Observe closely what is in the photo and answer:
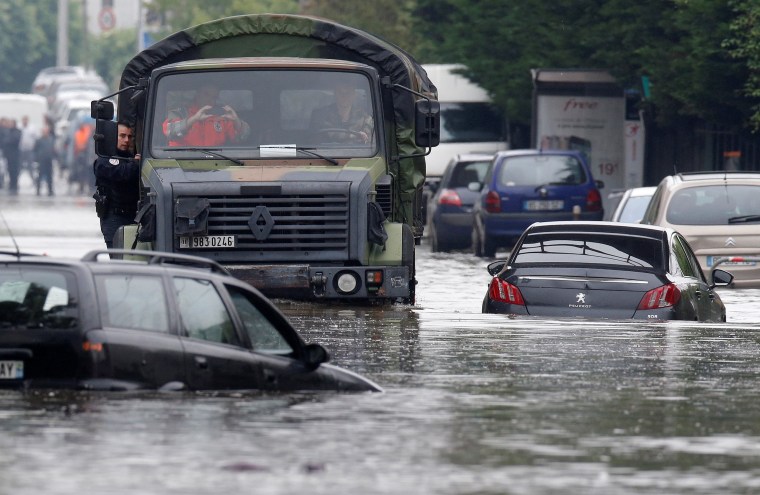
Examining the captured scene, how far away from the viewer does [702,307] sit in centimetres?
1889

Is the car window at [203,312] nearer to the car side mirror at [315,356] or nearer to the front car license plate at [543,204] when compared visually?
the car side mirror at [315,356]

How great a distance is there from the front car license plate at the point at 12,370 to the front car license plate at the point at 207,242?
6962mm

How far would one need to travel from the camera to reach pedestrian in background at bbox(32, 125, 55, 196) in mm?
58781

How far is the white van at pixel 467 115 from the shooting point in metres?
47.0

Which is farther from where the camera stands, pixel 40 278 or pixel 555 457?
pixel 40 278

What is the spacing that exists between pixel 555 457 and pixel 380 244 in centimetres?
840

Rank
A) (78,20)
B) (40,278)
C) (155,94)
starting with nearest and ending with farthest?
1. (40,278)
2. (155,94)
3. (78,20)

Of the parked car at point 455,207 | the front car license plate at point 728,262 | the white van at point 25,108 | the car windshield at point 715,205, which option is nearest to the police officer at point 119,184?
the car windshield at point 715,205

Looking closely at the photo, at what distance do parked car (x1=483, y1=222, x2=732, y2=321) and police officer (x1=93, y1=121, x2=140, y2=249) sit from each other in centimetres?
346

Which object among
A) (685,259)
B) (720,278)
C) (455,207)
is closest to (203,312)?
(685,259)

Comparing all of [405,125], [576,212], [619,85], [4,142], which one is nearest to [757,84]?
[576,212]

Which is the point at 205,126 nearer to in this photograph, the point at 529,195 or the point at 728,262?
the point at 728,262

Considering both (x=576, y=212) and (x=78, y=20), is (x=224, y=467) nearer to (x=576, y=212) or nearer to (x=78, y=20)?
(x=576, y=212)

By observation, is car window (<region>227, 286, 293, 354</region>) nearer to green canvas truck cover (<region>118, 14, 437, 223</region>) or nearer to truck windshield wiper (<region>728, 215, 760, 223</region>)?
green canvas truck cover (<region>118, 14, 437, 223</region>)
